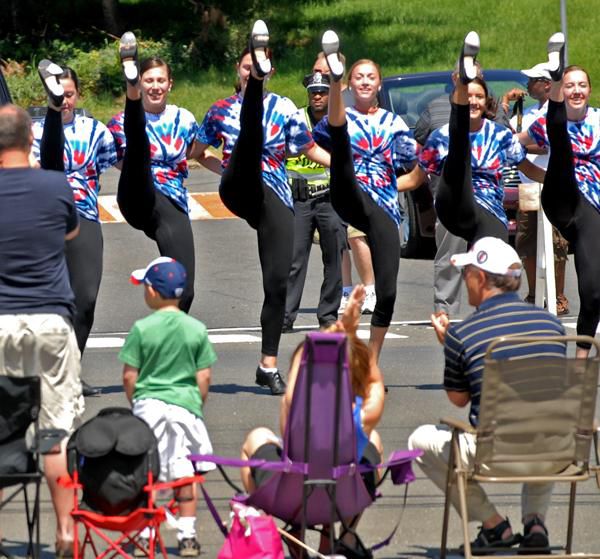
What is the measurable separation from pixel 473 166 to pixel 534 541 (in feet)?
11.8

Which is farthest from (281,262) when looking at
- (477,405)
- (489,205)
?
(477,405)

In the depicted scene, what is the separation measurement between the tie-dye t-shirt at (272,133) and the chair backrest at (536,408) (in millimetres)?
3474

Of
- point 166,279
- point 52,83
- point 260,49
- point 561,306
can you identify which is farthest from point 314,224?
point 166,279

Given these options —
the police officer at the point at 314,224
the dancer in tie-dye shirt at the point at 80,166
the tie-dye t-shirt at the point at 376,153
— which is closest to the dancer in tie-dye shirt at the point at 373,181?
the tie-dye t-shirt at the point at 376,153

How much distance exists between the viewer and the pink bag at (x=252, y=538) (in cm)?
589

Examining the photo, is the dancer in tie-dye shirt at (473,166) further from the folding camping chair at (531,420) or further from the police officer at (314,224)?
the folding camping chair at (531,420)

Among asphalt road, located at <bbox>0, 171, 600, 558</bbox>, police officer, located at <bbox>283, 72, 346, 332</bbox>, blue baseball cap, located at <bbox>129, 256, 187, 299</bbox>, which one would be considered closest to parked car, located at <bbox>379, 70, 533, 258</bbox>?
asphalt road, located at <bbox>0, 171, 600, 558</bbox>

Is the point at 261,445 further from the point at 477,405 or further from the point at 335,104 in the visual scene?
the point at 335,104

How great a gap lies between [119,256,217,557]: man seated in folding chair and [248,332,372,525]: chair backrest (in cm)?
54

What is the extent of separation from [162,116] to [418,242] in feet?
22.0

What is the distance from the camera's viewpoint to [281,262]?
9641 millimetres

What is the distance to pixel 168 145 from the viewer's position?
954 cm

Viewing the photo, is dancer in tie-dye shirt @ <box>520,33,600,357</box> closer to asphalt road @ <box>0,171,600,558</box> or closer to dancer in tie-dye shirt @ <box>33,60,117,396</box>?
asphalt road @ <box>0,171,600,558</box>

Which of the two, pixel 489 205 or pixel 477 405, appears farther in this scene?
pixel 489 205
